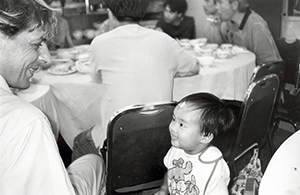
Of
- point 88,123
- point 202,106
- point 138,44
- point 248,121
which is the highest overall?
point 138,44

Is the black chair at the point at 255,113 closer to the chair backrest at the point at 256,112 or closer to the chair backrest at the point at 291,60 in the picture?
the chair backrest at the point at 256,112

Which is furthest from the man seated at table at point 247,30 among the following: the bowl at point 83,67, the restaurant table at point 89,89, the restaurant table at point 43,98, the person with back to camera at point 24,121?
the person with back to camera at point 24,121

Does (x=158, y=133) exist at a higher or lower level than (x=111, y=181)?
higher

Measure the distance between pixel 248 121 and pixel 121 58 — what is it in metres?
0.54

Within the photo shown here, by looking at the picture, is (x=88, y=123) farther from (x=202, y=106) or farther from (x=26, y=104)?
(x=26, y=104)

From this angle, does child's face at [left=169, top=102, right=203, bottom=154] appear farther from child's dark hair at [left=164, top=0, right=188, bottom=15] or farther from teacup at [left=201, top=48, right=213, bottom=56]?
child's dark hair at [left=164, top=0, right=188, bottom=15]

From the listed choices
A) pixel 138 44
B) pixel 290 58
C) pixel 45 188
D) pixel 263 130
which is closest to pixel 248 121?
pixel 263 130

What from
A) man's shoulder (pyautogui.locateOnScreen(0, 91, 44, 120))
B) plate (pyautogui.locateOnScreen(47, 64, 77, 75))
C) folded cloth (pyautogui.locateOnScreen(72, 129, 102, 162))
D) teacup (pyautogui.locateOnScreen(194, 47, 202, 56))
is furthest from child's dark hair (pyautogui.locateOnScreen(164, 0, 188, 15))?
man's shoulder (pyautogui.locateOnScreen(0, 91, 44, 120))

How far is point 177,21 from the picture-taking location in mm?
2744

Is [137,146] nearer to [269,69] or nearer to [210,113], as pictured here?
[210,113]

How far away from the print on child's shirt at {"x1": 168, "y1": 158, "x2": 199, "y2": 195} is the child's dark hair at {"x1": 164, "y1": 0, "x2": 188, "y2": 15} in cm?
169

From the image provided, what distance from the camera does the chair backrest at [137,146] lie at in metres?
1.16

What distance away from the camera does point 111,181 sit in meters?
1.25

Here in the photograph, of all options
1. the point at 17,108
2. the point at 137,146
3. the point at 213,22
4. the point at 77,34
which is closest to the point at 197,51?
the point at 213,22
